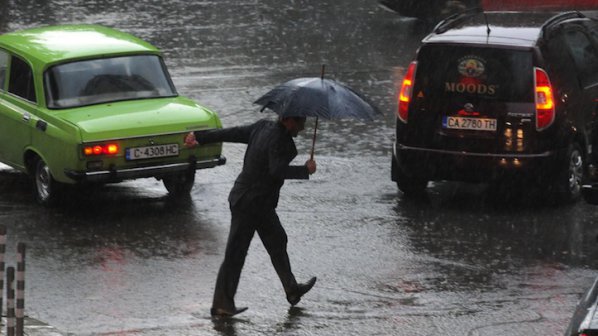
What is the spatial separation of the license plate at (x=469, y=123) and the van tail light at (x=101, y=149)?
3.15 meters

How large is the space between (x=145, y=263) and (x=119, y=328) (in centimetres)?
196

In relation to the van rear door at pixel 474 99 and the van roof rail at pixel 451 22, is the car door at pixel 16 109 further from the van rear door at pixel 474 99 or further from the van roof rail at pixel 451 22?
the van roof rail at pixel 451 22

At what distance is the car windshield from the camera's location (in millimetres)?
13867

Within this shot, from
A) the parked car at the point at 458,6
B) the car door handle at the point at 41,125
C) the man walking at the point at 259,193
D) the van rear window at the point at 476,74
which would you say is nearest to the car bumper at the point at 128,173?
the car door handle at the point at 41,125

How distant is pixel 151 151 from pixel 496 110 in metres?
3.28

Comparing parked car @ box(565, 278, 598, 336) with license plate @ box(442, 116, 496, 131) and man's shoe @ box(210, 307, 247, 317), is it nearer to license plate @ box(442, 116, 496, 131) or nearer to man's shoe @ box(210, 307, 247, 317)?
man's shoe @ box(210, 307, 247, 317)

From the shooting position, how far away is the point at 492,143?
13305 mm

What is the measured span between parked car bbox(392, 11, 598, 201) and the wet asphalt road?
0.43 metres

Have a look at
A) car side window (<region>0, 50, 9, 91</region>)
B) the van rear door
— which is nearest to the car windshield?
car side window (<region>0, 50, 9, 91</region>)

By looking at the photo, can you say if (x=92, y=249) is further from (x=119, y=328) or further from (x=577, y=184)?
(x=577, y=184)

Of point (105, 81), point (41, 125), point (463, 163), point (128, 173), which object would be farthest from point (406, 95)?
point (41, 125)

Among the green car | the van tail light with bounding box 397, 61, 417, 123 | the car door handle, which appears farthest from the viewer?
the van tail light with bounding box 397, 61, 417, 123

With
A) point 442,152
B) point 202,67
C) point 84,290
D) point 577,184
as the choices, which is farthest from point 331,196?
point 202,67

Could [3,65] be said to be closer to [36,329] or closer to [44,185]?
[44,185]
